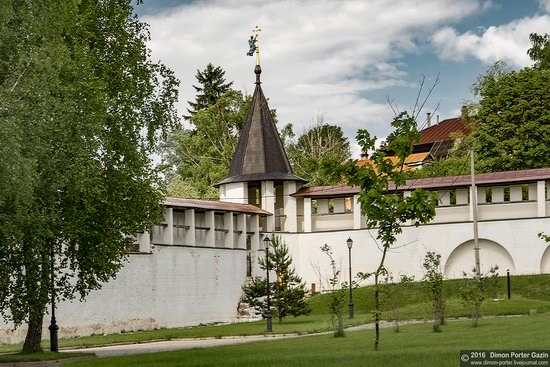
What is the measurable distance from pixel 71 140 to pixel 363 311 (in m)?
21.2

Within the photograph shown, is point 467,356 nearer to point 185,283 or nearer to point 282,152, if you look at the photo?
point 185,283

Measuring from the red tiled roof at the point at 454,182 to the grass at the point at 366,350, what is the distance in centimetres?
1743

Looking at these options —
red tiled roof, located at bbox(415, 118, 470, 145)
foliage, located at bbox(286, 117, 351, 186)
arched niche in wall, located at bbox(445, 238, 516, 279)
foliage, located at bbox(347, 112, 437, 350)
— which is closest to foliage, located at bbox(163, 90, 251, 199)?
foliage, located at bbox(286, 117, 351, 186)

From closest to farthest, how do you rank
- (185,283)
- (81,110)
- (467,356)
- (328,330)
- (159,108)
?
(467,356) < (81,110) < (159,108) < (328,330) < (185,283)

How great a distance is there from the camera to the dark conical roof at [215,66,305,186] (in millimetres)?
44875

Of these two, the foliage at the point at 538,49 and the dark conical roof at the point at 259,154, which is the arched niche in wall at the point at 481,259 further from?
the foliage at the point at 538,49

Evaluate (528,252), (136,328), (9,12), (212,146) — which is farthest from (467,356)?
(212,146)

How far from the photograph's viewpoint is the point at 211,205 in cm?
4009

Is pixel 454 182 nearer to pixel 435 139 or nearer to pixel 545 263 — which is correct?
pixel 545 263

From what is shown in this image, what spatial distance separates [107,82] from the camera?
23531 millimetres

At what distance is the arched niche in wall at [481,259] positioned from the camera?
135 feet

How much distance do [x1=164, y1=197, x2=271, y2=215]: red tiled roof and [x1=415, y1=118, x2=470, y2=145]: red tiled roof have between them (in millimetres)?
35455

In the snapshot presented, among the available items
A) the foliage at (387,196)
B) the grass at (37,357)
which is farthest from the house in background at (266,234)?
the foliage at (387,196)

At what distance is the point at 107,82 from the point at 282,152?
891 inches
